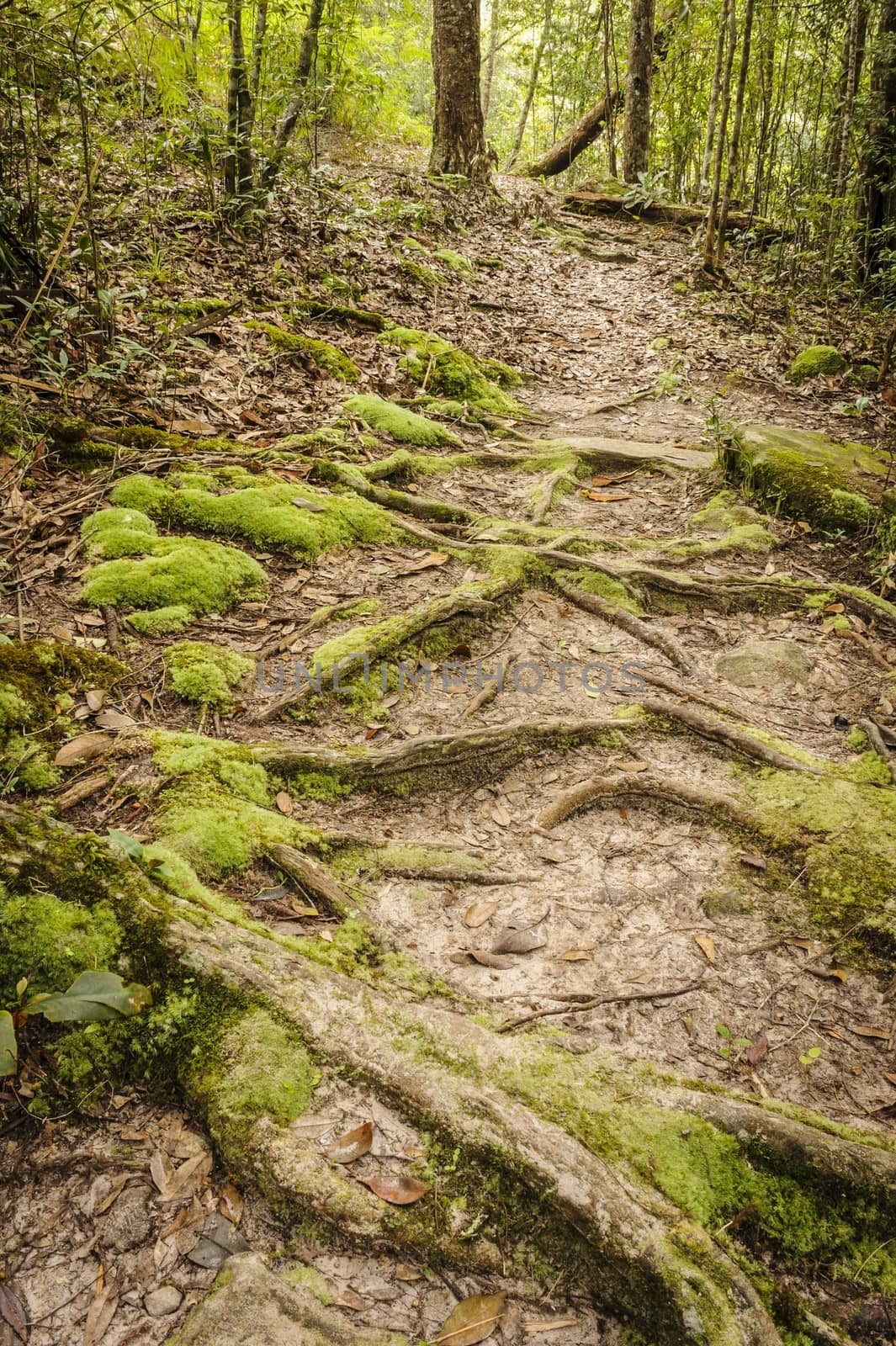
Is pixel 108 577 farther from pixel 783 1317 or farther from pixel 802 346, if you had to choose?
pixel 802 346

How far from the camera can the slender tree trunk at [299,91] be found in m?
7.84

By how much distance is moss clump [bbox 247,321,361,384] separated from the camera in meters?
6.50

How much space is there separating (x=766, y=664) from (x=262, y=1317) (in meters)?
3.76

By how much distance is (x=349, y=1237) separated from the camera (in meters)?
1.72

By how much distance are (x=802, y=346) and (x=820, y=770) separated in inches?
295

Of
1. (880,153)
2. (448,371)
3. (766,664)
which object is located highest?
(880,153)

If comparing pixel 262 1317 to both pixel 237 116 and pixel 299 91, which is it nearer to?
pixel 237 116

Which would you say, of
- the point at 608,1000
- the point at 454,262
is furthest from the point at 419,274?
the point at 608,1000

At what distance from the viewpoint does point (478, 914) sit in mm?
2887

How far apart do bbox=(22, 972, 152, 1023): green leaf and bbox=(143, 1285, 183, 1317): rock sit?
542mm

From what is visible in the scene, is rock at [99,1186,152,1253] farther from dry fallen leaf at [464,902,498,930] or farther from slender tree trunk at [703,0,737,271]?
slender tree trunk at [703,0,737,271]

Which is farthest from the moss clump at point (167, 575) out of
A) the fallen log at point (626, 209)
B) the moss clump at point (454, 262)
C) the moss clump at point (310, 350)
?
the fallen log at point (626, 209)

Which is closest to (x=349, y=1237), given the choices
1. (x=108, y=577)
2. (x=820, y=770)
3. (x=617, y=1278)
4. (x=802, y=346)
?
(x=617, y=1278)

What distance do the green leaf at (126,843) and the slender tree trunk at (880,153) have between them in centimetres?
1064
